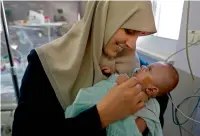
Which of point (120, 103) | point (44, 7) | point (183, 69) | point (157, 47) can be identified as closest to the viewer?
point (120, 103)

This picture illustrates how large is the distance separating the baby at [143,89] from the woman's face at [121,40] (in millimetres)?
67

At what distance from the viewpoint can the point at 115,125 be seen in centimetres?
76

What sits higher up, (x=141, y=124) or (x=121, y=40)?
(x=121, y=40)

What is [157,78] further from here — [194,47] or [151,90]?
[194,47]

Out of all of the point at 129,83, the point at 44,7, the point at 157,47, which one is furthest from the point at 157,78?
the point at 44,7

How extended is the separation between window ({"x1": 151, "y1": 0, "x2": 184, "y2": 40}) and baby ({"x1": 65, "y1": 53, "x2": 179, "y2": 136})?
2.76 feet

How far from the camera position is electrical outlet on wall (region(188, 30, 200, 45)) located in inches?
43.6

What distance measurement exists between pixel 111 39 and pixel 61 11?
221 centimetres

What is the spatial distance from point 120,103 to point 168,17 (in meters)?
1.36

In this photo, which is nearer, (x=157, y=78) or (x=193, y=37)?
(x=157, y=78)

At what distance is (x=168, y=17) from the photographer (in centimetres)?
180

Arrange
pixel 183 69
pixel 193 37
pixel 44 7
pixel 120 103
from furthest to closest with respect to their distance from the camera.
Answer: pixel 44 7, pixel 183 69, pixel 193 37, pixel 120 103

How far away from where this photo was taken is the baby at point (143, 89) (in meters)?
0.76

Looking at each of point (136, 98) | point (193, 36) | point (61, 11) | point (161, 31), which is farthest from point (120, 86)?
point (61, 11)
